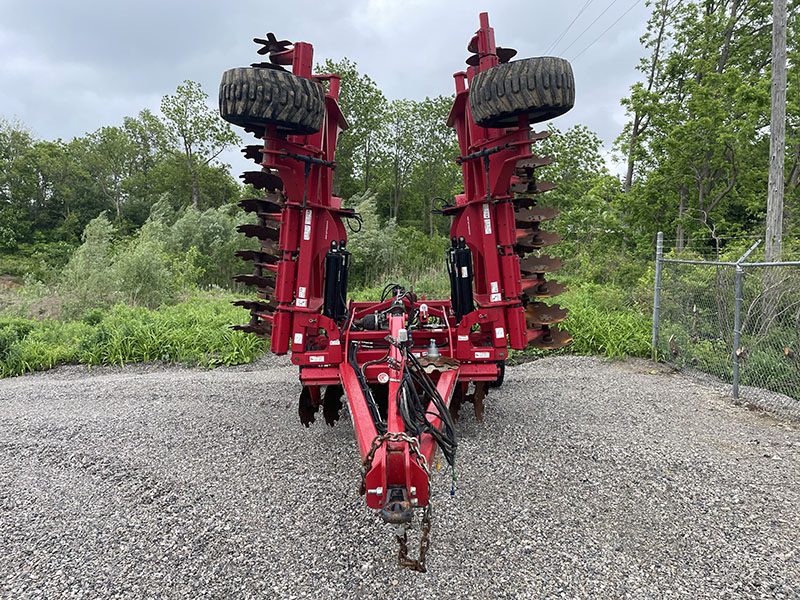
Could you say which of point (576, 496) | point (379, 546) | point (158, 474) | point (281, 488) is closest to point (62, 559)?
point (158, 474)

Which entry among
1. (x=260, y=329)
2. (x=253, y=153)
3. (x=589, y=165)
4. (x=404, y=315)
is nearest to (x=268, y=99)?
(x=253, y=153)

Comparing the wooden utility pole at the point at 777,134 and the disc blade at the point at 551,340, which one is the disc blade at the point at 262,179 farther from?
the wooden utility pole at the point at 777,134

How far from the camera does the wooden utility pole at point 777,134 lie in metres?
6.78

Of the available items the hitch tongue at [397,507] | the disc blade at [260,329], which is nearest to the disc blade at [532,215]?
the disc blade at [260,329]

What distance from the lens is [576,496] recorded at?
9.39ft

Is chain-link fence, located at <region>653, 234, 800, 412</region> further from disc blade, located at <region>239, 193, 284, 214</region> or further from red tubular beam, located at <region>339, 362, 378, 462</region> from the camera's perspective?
disc blade, located at <region>239, 193, 284, 214</region>

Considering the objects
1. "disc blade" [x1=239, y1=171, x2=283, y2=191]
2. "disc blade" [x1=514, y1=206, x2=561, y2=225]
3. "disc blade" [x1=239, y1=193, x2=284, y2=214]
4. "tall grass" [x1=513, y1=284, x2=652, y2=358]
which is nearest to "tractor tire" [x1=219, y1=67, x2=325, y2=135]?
"disc blade" [x1=239, y1=171, x2=283, y2=191]

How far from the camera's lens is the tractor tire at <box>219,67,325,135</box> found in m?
2.87

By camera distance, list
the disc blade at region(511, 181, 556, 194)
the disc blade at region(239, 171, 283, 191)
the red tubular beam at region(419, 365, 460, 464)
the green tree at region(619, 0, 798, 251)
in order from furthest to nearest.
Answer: the green tree at region(619, 0, 798, 251) → the disc blade at region(511, 181, 556, 194) → the disc blade at region(239, 171, 283, 191) → the red tubular beam at region(419, 365, 460, 464)

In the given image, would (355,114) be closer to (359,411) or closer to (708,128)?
(708,128)

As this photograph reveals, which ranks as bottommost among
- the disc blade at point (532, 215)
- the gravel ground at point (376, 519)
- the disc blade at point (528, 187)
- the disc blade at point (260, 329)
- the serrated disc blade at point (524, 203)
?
the gravel ground at point (376, 519)

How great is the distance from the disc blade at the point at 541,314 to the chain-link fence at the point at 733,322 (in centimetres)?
220

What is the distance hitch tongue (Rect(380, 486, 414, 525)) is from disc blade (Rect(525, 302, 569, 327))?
8.40 feet

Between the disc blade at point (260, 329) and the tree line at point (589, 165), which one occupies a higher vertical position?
the tree line at point (589, 165)
